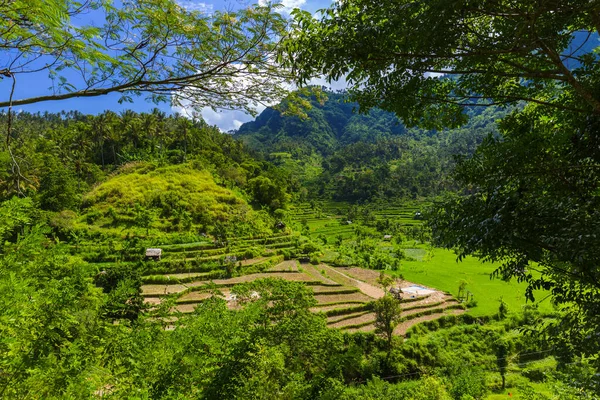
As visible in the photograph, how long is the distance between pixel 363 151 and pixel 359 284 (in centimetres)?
7783

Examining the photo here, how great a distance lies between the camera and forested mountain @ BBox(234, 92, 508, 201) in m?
77.2

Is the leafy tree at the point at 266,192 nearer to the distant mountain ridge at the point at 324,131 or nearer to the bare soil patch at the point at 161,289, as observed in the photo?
the bare soil patch at the point at 161,289

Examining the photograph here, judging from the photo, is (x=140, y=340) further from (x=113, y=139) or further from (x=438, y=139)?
(x=438, y=139)

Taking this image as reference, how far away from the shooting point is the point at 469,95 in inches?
151

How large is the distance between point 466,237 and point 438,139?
130 meters

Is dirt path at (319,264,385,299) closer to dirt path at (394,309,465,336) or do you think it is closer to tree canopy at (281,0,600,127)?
dirt path at (394,309,465,336)

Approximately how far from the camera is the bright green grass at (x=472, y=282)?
26375 millimetres

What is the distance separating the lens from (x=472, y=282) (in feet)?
105

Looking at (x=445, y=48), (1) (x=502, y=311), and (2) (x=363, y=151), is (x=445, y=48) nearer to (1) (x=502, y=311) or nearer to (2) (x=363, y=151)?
(1) (x=502, y=311)

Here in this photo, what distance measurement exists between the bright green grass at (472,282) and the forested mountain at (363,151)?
18631 millimetres

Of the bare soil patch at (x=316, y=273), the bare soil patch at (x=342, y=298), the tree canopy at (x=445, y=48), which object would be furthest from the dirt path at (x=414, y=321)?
the tree canopy at (x=445, y=48)

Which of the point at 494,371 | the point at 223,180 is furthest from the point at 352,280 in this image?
the point at 223,180

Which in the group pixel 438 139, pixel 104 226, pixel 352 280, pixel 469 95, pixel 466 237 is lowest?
pixel 352 280

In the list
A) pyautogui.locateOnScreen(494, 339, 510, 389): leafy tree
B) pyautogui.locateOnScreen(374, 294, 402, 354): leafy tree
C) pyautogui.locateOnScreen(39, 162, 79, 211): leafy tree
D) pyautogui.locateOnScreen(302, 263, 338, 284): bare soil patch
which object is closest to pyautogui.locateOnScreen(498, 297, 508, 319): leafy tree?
pyautogui.locateOnScreen(494, 339, 510, 389): leafy tree
